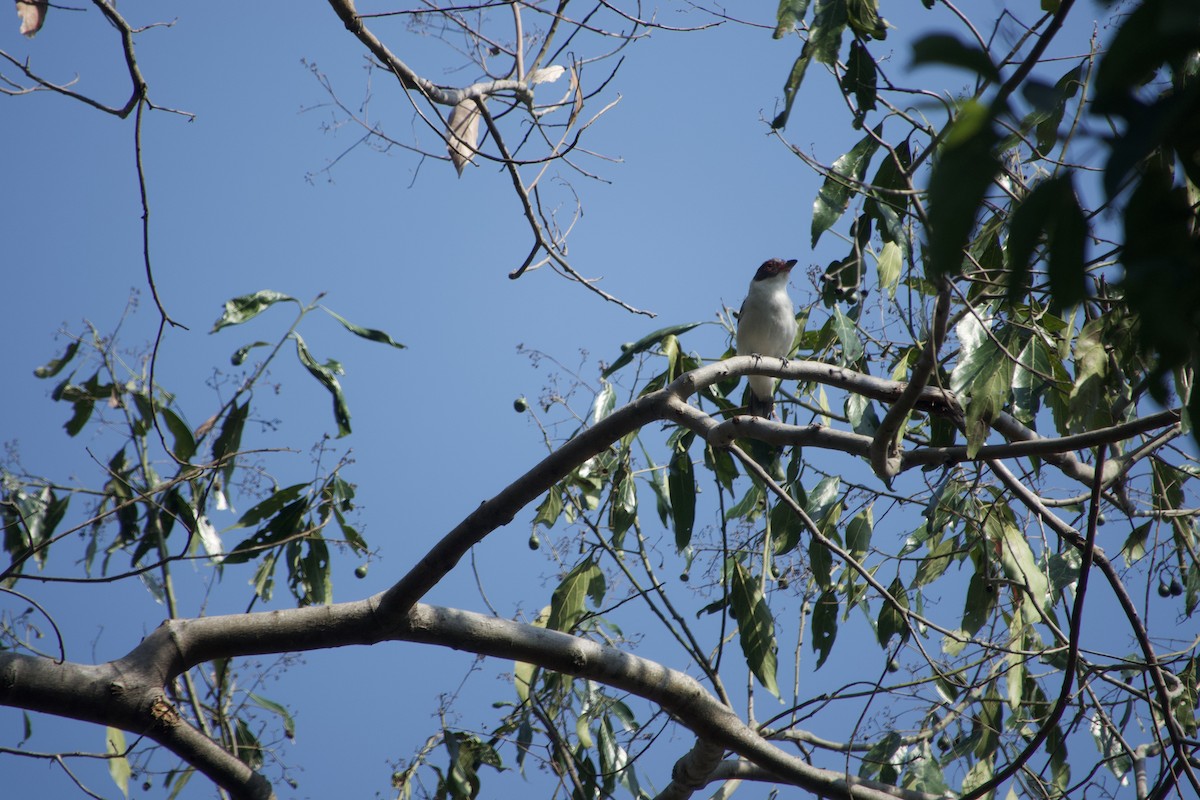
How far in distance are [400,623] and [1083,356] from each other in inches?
69.3

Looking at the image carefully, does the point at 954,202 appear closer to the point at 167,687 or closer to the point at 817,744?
the point at 167,687

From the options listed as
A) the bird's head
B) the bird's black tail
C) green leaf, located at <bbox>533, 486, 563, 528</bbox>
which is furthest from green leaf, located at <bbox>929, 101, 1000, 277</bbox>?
the bird's head

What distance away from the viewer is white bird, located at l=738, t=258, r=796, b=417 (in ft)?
18.1

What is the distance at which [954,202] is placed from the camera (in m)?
0.60

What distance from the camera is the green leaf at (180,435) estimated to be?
3135 mm

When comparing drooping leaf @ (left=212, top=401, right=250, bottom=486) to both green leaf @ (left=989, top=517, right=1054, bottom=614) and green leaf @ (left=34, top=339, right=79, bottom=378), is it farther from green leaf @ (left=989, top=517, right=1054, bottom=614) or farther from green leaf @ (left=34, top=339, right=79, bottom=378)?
green leaf @ (left=989, top=517, right=1054, bottom=614)

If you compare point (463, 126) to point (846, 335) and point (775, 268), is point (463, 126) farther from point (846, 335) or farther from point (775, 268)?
point (775, 268)

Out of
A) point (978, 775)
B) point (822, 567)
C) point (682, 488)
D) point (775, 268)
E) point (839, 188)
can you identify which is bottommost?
point (978, 775)

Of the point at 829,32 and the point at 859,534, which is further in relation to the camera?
the point at 859,534

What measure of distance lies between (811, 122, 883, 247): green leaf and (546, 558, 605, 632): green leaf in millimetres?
1441

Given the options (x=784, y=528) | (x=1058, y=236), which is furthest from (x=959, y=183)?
(x=784, y=528)

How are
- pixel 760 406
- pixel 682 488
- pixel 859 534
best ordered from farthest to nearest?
pixel 760 406 < pixel 859 534 < pixel 682 488

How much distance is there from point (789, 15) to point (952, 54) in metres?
2.01

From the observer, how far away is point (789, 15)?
2.42 m
